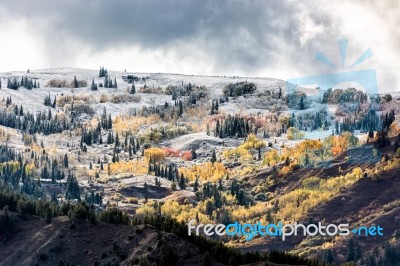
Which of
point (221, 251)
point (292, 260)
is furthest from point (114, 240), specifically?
point (292, 260)

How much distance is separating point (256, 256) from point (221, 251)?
617 cm

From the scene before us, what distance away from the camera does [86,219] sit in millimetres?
191750

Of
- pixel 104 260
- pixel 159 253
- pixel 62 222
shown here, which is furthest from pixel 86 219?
pixel 159 253

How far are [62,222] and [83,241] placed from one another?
32.7ft

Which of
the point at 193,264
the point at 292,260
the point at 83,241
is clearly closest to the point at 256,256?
the point at 292,260

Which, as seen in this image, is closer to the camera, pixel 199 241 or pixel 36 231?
pixel 199 241

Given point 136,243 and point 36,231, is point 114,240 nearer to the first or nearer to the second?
point 136,243

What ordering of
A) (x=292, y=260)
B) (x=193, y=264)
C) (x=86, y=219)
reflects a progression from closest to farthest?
(x=193, y=264), (x=292, y=260), (x=86, y=219)

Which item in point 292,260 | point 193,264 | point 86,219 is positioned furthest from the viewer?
point 86,219

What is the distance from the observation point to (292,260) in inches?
6860

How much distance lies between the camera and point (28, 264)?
18375 centimetres

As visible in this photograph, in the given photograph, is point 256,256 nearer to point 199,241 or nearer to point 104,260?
point 199,241

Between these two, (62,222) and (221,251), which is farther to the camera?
(62,222)

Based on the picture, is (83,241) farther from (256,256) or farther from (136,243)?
(256,256)
